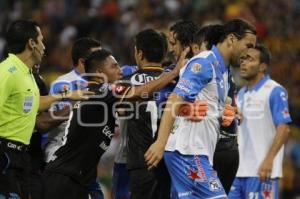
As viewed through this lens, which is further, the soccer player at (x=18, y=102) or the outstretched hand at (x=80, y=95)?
the outstretched hand at (x=80, y=95)

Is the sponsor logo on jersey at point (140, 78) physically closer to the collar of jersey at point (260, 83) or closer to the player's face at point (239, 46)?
the player's face at point (239, 46)

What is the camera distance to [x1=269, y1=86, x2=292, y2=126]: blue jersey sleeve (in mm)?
10587

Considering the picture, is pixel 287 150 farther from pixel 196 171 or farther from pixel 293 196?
pixel 196 171

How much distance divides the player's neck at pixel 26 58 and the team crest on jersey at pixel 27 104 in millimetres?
405

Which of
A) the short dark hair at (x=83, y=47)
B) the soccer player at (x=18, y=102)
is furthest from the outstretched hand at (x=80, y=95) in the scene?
the short dark hair at (x=83, y=47)

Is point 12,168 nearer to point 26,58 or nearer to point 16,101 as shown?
point 16,101

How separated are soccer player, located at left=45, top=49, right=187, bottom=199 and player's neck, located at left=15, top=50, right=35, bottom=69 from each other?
2.21 feet

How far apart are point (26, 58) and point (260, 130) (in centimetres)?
368

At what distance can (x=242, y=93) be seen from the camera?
443 inches

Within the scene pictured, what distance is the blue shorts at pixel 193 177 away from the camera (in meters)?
7.96

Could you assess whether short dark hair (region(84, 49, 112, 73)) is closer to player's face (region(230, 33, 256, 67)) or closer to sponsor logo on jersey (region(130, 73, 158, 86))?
sponsor logo on jersey (region(130, 73, 158, 86))

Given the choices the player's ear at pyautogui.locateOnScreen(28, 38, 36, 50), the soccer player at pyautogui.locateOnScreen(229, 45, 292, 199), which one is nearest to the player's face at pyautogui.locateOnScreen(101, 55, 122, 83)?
the player's ear at pyautogui.locateOnScreen(28, 38, 36, 50)

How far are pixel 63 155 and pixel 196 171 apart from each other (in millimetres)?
1508

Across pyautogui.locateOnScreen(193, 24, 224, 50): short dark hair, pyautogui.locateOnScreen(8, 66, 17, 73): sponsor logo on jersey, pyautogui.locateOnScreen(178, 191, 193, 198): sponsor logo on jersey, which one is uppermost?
→ pyautogui.locateOnScreen(193, 24, 224, 50): short dark hair
